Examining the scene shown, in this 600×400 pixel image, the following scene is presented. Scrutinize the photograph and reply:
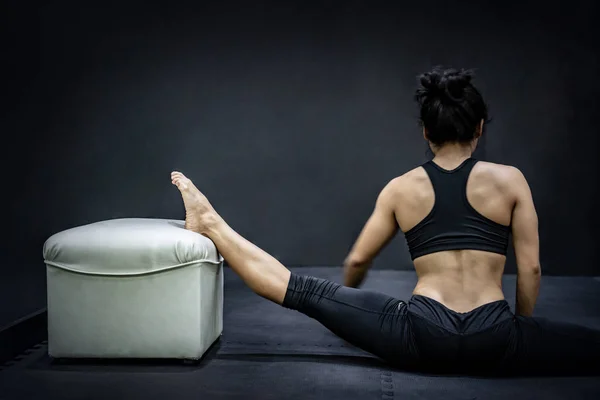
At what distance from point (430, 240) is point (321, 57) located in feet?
10.0

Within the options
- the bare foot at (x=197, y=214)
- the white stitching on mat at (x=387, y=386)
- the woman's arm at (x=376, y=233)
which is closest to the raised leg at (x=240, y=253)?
the bare foot at (x=197, y=214)

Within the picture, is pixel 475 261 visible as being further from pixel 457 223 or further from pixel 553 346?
pixel 553 346

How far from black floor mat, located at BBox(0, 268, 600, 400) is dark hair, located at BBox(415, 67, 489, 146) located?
2.74ft

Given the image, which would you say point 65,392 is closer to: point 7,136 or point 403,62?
point 7,136

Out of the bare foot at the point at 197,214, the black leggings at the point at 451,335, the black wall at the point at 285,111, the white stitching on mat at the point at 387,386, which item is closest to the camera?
the white stitching on mat at the point at 387,386

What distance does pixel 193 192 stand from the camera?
9.00 ft

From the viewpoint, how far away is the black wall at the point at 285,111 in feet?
16.4

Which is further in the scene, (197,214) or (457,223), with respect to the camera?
(197,214)

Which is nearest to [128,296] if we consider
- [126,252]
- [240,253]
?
[126,252]

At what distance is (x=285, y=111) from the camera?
16.9 ft

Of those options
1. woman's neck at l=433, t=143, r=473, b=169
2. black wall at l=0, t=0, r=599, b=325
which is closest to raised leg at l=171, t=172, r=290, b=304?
woman's neck at l=433, t=143, r=473, b=169

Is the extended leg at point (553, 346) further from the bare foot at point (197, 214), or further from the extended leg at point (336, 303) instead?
the bare foot at point (197, 214)

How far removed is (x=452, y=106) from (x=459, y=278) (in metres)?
0.58

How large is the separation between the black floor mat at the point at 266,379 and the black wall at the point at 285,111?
2213 mm
